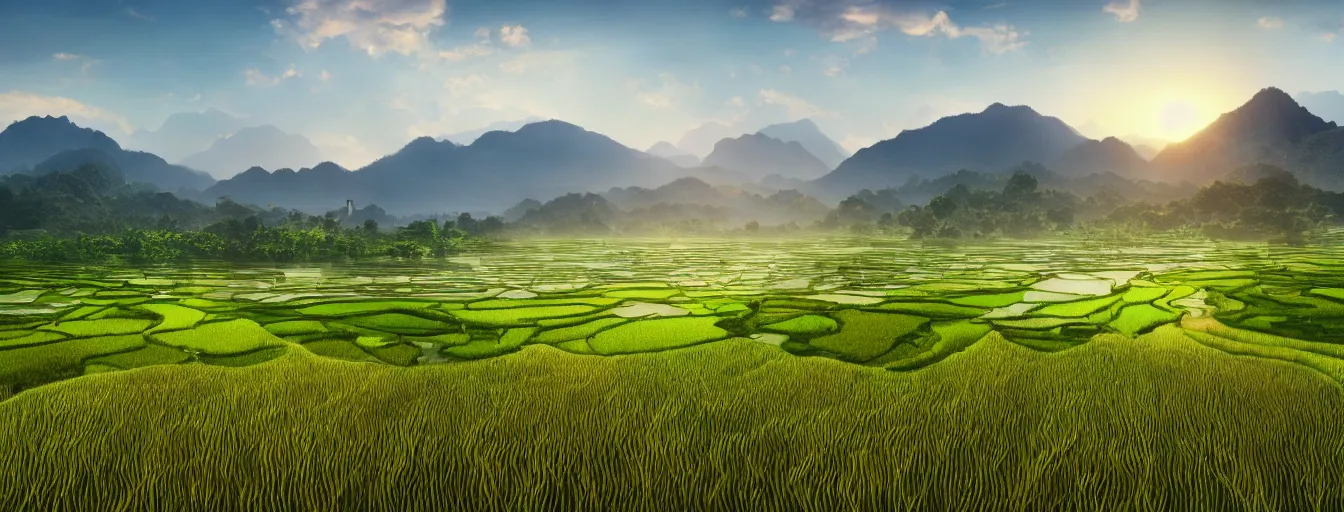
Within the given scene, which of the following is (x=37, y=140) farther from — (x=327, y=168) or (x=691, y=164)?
(x=691, y=164)

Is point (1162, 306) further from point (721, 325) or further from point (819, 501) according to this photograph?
point (819, 501)

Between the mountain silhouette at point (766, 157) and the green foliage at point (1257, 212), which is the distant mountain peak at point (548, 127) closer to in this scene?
the mountain silhouette at point (766, 157)

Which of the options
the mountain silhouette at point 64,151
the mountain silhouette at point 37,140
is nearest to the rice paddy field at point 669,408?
the mountain silhouette at point 64,151

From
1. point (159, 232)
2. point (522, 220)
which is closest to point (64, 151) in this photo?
point (522, 220)

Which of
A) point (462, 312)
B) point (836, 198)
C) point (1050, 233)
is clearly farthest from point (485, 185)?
point (462, 312)

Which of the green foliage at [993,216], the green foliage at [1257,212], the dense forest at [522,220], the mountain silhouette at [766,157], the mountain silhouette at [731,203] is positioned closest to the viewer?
the dense forest at [522,220]
